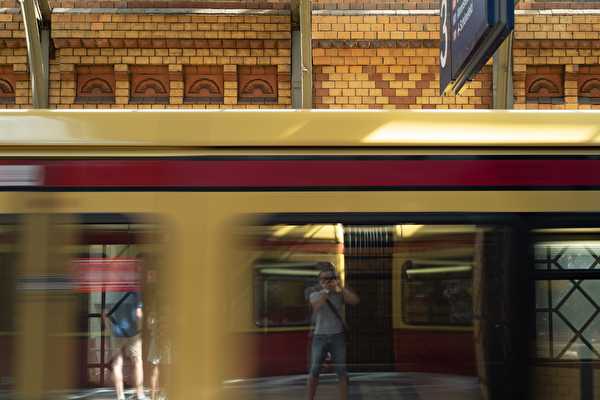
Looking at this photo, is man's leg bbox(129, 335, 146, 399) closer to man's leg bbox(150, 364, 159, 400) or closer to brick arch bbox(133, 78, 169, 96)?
man's leg bbox(150, 364, 159, 400)

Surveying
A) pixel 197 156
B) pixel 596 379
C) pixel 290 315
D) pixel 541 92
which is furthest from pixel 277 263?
pixel 541 92

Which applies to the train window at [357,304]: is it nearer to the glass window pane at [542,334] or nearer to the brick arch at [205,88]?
the glass window pane at [542,334]

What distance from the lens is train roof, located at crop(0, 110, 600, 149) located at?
3.75m

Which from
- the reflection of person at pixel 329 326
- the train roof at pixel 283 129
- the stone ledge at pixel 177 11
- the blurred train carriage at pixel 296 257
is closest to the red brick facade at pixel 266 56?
the stone ledge at pixel 177 11

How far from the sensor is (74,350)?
3668 millimetres

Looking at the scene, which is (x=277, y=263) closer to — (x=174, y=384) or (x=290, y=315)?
(x=290, y=315)

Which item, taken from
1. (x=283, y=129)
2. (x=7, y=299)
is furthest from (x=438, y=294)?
(x=7, y=299)

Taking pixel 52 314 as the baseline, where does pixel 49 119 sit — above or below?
above

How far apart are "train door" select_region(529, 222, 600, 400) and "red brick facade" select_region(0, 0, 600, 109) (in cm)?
679

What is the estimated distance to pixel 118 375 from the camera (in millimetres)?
3674

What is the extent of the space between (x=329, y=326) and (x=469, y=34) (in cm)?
459

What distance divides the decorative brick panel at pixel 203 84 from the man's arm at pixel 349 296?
7.09 meters

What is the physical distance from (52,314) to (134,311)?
0.35m

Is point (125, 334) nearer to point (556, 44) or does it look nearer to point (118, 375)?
point (118, 375)
